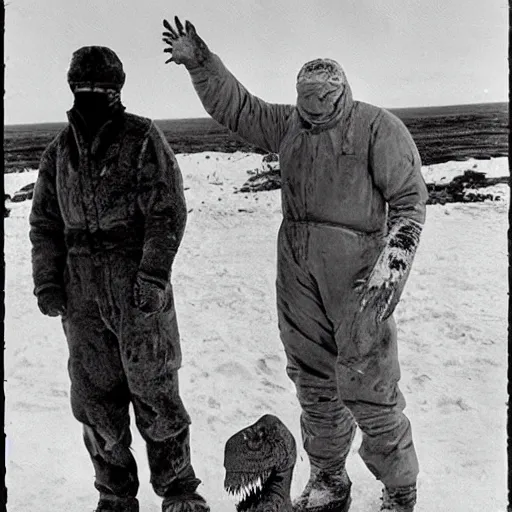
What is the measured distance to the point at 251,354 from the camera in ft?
15.8

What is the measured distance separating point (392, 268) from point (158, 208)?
0.70 meters

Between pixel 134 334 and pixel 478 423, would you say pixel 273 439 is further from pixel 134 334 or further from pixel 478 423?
pixel 478 423

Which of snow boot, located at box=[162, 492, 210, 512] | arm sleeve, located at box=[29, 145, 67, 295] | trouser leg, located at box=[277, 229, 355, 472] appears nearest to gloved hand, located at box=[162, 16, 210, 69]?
arm sleeve, located at box=[29, 145, 67, 295]

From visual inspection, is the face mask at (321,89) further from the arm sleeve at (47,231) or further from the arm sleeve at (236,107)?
the arm sleeve at (47,231)

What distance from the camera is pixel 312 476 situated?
3.60 meters

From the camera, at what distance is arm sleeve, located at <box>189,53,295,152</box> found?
332 cm

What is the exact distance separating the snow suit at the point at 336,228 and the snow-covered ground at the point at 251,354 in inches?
20.4

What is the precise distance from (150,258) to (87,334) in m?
0.32

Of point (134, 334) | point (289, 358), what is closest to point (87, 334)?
point (134, 334)

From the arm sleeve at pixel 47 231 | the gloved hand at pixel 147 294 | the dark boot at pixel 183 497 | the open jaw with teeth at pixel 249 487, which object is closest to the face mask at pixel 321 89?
the gloved hand at pixel 147 294

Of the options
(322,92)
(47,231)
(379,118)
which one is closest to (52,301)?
(47,231)

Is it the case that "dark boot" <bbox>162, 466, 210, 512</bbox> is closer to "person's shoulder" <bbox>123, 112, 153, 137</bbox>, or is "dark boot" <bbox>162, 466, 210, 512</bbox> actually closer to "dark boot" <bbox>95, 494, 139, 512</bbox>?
"dark boot" <bbox>95, 494, 139, 512</bbox>

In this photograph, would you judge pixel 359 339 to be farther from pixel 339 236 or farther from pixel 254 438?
pixel 254 438

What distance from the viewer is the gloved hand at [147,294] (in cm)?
318
